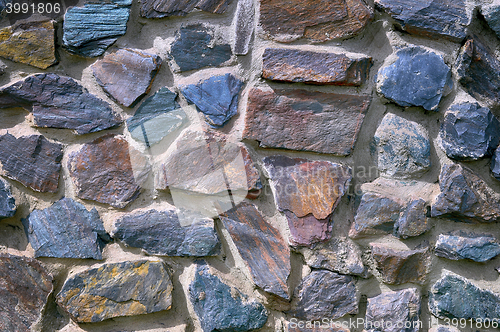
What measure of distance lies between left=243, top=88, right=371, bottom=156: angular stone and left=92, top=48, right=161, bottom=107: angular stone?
0.26m

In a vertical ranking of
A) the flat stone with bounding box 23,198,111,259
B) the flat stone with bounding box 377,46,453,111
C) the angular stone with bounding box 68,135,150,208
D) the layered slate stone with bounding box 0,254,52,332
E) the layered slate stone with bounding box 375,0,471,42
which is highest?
the layered slate stone with bounding box 375,0,471,42

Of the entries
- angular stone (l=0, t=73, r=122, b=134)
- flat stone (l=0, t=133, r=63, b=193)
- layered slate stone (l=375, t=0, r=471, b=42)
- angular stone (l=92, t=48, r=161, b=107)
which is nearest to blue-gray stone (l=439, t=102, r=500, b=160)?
layered slate stone (l=375, t=0, r=471, b=42)

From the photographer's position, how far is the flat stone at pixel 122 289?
0.84m

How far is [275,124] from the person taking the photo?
0.82 metres

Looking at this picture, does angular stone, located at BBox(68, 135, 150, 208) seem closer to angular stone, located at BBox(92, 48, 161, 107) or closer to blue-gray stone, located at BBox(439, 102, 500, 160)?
angular stone, located at BBox(92, 48, 161, 107)

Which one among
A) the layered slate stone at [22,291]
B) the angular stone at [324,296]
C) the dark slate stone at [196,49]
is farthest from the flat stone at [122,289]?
the dark slate stone at [196,49]

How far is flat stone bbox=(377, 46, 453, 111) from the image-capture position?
2.67 feet

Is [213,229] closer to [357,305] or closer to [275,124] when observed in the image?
[275,124]

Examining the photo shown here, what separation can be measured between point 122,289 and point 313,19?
78cm

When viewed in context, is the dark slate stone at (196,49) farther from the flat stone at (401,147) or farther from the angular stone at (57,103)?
the flat stone at (401,147)

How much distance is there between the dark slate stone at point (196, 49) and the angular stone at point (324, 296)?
57 cm

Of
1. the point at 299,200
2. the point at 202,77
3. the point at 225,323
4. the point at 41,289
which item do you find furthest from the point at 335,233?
the point at 41,289

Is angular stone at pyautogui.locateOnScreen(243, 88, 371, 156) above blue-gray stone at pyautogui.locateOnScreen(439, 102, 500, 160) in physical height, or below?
below

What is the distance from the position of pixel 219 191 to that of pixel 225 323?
0.31 metres
